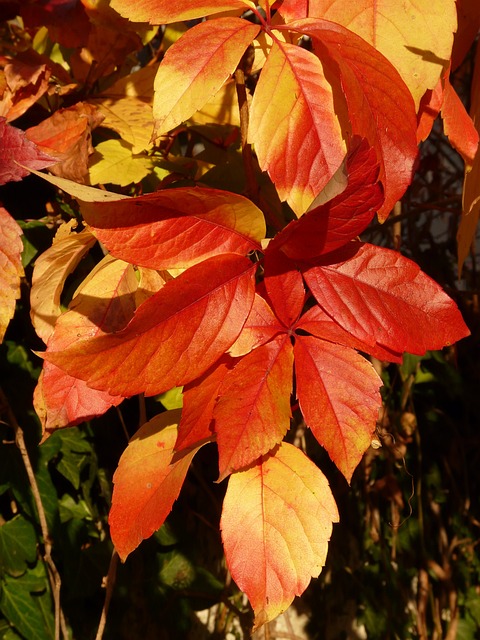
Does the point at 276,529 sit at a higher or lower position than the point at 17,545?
higher

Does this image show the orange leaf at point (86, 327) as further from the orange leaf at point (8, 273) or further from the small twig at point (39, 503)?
the small twig at point (39, 503)

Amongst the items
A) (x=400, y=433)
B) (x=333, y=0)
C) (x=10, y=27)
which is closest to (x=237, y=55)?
(x=333, y=0)

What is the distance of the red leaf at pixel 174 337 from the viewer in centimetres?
34

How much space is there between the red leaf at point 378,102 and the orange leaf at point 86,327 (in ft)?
0.64

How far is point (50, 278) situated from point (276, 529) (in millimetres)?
Answer: 263

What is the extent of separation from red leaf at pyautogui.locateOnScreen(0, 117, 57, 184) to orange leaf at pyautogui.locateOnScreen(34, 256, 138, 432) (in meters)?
0.10

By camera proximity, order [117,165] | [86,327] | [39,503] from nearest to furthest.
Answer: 1. [86,327]
2. [117,165]
3. [39,503]

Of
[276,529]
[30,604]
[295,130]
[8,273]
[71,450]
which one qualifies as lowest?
[30,604]

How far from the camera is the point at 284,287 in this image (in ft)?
1.39

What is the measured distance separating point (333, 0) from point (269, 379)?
26cm

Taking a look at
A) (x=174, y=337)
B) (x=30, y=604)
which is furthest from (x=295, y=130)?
(x=30, y=604)

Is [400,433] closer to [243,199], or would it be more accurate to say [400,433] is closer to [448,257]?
[448,257]

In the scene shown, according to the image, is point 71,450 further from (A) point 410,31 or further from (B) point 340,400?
(A) point 410,31

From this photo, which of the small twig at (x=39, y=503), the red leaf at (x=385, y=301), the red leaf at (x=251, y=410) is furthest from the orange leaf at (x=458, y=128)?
the small twig at (x=39, y=503)
